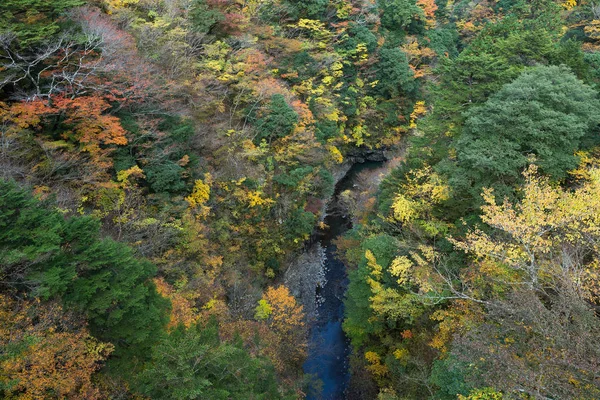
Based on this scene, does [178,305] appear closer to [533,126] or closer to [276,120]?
[276,120]

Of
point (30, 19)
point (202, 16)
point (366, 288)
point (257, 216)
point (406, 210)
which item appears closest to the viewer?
point (30, 19)

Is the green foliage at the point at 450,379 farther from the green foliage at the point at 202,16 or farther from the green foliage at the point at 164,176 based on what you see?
the green foliage at the point at 202,16

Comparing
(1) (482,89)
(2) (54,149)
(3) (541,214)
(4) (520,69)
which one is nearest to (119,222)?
(2) (54,149)

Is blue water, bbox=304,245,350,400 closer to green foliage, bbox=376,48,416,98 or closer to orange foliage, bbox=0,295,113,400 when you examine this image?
orange foliage, bbox=0,295,113,400

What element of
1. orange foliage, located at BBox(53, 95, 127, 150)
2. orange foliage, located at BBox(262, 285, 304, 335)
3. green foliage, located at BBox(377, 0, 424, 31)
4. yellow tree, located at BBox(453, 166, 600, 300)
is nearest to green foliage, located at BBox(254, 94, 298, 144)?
orange foliage, located at BBox(262, 285, 304, 335)

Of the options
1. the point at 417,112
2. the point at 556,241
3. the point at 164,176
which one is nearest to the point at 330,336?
the point at 164,176

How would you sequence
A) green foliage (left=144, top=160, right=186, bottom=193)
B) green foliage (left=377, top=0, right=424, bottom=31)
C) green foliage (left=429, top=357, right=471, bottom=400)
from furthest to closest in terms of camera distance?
green foliage (left=377, top=0, right=424, bottom=31)
green foliage (left=144, top=160, right=186, bottom=193)
green foliage (left=429, top=357, right=471, bottom=400)

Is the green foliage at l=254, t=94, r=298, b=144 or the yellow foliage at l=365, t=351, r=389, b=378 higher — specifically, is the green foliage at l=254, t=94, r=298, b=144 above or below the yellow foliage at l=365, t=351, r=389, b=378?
above
